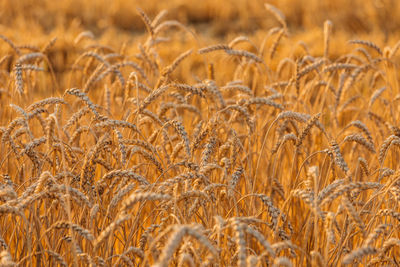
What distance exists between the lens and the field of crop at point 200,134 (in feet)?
4.58

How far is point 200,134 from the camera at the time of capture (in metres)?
1.66

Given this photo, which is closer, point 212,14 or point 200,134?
point 200,134

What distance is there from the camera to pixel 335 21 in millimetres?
8492

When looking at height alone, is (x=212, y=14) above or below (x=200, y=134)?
above

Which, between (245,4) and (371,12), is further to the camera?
(245,4)

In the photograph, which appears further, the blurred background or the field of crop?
the blurred background

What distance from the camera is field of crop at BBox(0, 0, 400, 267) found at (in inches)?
55.0

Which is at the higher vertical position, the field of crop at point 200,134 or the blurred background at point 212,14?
the blurred background at point 212,14

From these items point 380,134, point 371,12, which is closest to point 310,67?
point 380,134

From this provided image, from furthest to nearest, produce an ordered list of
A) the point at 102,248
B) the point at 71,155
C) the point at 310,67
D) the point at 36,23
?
the point at 36,23 → the point at 310,67 → the point at 71,155 → the point at 102,248

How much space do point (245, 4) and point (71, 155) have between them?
770cm

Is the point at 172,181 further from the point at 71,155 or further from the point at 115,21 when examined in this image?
the point at 115,21

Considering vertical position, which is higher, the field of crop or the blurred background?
the blurred background

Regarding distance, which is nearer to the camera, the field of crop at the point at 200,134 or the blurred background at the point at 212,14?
the field of crop at the point at 200,134
